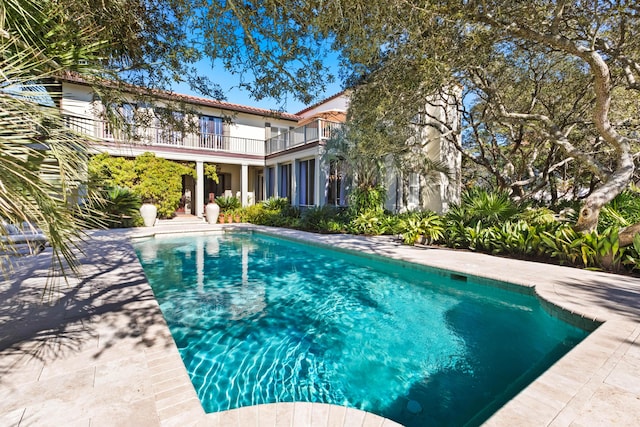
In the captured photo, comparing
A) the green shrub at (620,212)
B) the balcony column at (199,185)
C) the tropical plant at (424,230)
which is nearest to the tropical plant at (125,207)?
the balcony column at (199,185)

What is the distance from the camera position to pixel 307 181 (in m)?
17.0

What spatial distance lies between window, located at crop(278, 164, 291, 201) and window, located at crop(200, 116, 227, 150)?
3.92m

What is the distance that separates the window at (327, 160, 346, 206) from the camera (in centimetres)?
1546

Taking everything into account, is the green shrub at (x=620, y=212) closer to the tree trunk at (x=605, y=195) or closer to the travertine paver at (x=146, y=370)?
the tree trunk at (x=605, y=195)

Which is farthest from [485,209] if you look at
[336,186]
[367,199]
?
[336,186]

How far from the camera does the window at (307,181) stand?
1675 cm

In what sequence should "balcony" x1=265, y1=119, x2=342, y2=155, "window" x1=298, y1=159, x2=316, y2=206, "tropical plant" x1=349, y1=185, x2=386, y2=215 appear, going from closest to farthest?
"tropical plant" x1=349, y1=185, x2=386, y2=215, "balcony" x1=265, y1=119, x2=342, y2=155, "window" x1=298, y1=159, x2=316, y2=206

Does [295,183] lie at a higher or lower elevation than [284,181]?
lower

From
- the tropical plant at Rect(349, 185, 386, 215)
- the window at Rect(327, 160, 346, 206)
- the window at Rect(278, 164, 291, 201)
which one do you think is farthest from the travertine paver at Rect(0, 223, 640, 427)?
the window at Rect(278, 164, 291, 201)

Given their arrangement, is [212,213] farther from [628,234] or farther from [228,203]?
[628,234]

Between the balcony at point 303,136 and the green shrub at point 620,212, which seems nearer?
the green shrub at point 620,212

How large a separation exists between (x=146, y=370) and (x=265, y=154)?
18326 mm

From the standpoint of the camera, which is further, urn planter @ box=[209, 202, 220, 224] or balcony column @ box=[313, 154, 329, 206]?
urn planter @ box=[209, 202, 220, 224]

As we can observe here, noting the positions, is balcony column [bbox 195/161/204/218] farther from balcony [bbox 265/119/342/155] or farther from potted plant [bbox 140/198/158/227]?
balcony [bbox 265/119/342/155]
